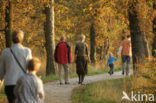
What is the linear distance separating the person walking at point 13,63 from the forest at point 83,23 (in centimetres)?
379

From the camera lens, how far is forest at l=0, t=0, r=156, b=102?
15.3 m

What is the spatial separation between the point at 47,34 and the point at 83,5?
10.9 meters

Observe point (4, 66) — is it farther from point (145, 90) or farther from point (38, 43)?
point (38, 43)

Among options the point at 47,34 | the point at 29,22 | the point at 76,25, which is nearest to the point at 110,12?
the point at 76,25

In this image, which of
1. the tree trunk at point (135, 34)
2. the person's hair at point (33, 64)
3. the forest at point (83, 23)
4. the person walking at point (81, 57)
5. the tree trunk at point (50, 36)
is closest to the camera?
the person's hair at point (33, 64)

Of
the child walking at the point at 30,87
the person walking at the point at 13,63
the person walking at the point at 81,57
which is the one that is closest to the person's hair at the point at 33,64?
the child walking at the point at 30,87

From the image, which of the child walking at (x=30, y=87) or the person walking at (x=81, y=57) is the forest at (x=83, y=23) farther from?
the child walking at (x=30, y=87)

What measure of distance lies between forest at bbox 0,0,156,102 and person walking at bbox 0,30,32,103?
379 centimetres

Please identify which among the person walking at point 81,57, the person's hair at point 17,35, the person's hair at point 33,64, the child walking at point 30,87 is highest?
the person's hair at point 17,35

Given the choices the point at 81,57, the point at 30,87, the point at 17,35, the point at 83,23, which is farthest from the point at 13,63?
the point at 83,23

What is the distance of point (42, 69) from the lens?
1002 inches

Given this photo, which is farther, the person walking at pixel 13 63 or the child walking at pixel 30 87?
the person walking at pixel 13 63

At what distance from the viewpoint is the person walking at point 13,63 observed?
694cm

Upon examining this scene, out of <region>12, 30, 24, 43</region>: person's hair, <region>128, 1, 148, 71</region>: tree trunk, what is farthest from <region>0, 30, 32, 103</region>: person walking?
<region>128, 1, 148, 71</region>: tree trunk
